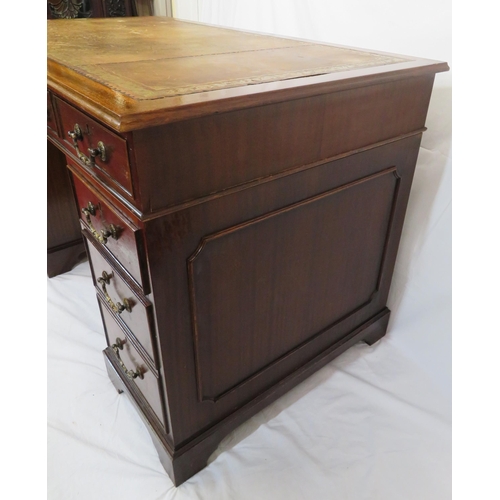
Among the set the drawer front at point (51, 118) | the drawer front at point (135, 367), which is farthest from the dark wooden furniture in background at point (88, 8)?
the drawer front at point (135, 367)

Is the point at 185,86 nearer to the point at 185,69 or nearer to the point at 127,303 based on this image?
the point at 185,69

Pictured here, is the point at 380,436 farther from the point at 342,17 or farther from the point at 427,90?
the point at 342,17

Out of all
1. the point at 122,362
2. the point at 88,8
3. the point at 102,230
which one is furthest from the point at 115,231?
the point at 88,8

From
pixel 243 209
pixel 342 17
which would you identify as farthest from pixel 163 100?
pixel 342 17

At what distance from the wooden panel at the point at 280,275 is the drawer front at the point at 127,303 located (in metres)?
0.08

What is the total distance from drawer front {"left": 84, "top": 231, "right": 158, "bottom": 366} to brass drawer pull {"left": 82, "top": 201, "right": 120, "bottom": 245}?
0.17 feet

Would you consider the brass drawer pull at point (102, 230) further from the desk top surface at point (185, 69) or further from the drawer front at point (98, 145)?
the desk top surface at point (185, 69)

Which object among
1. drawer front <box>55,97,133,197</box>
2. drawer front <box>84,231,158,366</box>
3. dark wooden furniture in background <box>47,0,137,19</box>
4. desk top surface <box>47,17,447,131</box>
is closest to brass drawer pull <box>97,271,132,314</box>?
drawer front <box>84,231,158,366</box>

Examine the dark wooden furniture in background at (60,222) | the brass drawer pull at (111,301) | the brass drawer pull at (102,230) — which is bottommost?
the dark wooden furniture in background at (60,222)

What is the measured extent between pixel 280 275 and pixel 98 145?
0.43 m

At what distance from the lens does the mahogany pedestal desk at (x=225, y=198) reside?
0.61m

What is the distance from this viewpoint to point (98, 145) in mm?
642

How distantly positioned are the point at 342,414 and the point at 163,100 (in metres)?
0.88

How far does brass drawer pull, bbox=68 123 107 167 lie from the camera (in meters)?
0.63
